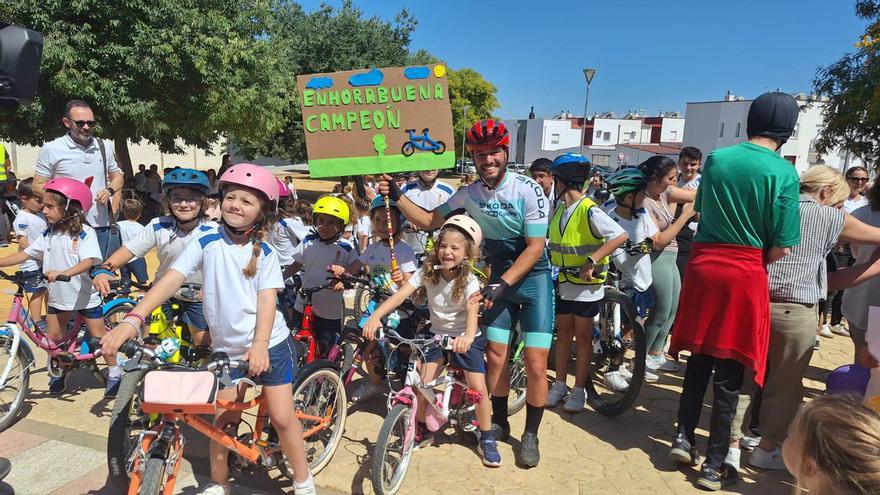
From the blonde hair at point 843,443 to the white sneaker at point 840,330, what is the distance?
286 inches

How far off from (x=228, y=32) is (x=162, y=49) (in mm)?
2148

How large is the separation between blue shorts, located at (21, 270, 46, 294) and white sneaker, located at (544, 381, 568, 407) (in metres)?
4.36

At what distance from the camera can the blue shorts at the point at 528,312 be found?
366 centimetres

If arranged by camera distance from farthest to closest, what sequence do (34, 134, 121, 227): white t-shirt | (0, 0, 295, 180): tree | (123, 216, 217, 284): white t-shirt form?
(0, 0, 295, 180): tree → (34, 134, 121, 227): white t-shirt → (123, 216, 217, 284): white t-shirt

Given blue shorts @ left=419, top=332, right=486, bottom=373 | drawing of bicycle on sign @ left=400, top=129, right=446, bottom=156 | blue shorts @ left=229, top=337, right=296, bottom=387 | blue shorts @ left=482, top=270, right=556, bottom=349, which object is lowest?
blue shorts @ left=419, top=332, right=486, bottom=373

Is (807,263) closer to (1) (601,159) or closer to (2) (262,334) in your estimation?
(2) (262,334)

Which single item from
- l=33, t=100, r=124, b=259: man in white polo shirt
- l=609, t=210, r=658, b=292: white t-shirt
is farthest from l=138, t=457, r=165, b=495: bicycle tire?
l=609, t=210, r=658, b=292: white t-shirt

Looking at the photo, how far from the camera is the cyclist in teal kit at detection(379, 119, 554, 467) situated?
11.5ft

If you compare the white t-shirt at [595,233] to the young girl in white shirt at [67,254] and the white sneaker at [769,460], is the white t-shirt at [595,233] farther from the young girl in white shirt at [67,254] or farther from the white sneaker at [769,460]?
the young girl in white shirt at [67,254]

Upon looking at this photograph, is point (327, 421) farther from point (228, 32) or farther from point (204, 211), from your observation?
point (228, 32)

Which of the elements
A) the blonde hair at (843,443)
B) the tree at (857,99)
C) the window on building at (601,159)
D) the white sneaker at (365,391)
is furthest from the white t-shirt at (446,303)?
the window on building at (601,159)

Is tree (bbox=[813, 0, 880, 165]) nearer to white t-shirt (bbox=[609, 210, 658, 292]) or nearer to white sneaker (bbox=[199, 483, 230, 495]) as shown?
white t-shirt (bbox=[609, 210, 658, 292])

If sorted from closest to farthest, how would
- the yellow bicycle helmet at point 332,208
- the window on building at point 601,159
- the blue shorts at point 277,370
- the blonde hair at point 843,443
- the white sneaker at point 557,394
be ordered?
the blonde hair at point 843,443
the blue shorts at point 277,370
the yellow bicycle helmet at point 332,208
the white sneaker at point 557,394
the window on building at point 601,159

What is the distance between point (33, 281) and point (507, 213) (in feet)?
13.0
